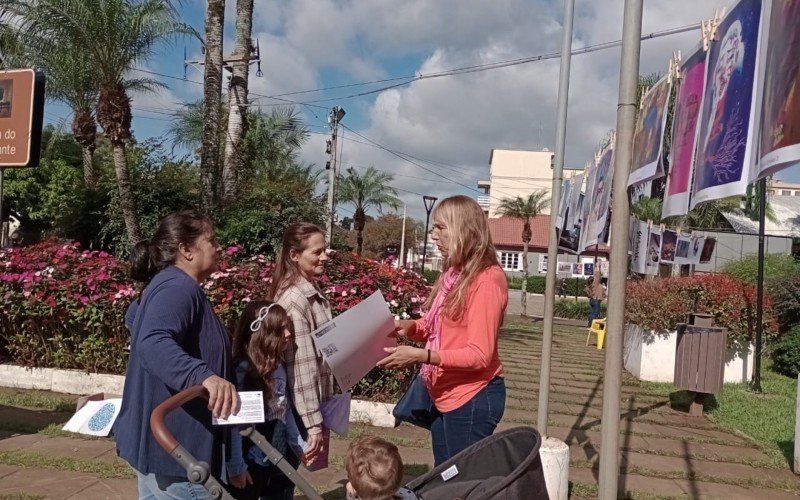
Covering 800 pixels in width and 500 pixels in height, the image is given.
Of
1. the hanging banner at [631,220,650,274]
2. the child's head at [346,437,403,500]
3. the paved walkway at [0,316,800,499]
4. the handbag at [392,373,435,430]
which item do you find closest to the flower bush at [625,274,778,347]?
the hanging banner at [631,220,650,274]

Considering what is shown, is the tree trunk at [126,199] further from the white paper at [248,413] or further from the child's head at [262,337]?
the white paper at [248,413]

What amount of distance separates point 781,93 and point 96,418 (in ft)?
8.53

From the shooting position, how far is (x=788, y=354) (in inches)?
437

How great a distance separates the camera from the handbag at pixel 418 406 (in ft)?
9.75

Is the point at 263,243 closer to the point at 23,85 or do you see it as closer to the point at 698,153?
the point at 23,85

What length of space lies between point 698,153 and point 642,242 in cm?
670

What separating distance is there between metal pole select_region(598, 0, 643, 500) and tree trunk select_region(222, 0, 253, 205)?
9.96m

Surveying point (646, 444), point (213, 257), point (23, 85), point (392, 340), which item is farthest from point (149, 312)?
point (646, 444)

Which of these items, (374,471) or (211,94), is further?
(211,94)

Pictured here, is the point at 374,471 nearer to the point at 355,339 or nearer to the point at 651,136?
the point at 355,339

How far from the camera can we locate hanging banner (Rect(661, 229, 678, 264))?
1051 centimetres

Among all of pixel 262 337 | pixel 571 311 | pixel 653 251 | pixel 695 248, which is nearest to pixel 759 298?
pixel 653 251

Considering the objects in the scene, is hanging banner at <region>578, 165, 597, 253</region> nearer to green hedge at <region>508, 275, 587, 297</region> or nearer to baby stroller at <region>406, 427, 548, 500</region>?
baby stroller at <region>406, 427, 548, 500</region>

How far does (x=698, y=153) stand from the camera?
114 inches
